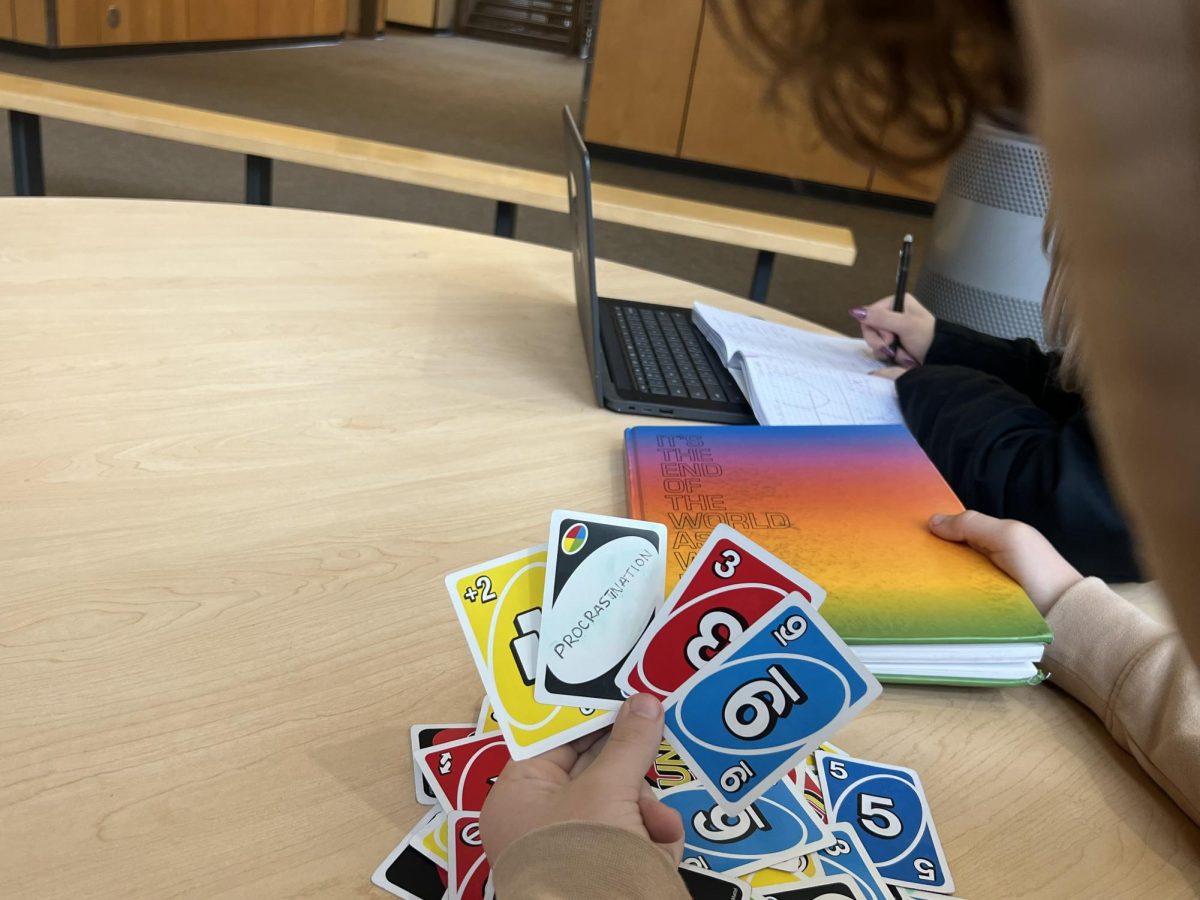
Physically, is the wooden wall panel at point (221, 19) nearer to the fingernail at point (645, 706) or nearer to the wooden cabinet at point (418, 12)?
the wooden cabinet at point (418, 12)

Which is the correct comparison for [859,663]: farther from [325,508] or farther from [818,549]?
[325,508]

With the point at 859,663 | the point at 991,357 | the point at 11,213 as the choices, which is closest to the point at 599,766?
the point at 859,663

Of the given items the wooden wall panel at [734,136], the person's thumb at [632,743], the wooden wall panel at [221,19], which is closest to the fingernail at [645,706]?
the person's thumb at [632,743]

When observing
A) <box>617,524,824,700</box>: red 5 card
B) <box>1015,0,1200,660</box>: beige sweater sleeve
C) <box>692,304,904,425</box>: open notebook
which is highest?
<box>1015,0,1200,660</box>: beige sweater sleeve

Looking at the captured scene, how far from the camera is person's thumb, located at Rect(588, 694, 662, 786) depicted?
508 mm

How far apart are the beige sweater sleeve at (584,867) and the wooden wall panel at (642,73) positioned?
472 cm

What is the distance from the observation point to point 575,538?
59 centimetres

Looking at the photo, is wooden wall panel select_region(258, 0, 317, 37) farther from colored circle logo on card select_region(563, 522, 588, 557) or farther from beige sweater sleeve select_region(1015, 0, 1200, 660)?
beige sweater sleeve select_region(1015, 0, 1200, 660)

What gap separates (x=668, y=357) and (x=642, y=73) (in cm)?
401

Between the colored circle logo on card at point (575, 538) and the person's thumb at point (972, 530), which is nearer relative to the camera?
the colored circle logo on card at point (575, 538)

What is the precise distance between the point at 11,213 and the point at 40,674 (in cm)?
95

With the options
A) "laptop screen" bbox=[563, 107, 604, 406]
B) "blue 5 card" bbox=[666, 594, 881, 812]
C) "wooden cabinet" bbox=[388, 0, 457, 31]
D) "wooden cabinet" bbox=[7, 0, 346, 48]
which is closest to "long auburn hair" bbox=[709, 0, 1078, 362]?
"blue 5 card" bbox=[666, 594, 881, 812]

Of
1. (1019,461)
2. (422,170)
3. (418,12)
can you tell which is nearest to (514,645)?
(1019,461)

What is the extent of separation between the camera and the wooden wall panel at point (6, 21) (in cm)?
534
